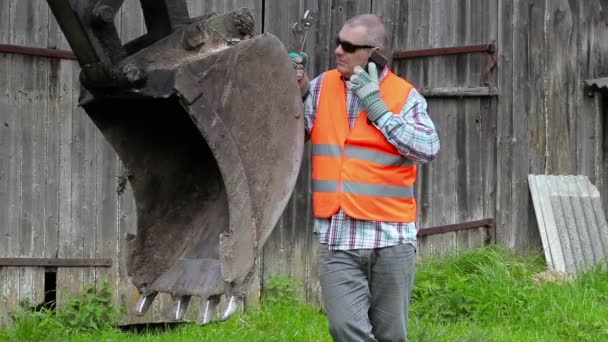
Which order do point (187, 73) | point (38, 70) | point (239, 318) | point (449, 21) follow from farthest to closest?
point (449, 21) → point (239, 318) → point (38, 70) → point (187, 73)

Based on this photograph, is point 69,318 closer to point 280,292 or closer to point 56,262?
point 56,262

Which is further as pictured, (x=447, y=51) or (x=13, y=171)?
(x=447, y=51)

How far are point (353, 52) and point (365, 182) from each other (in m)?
0.60

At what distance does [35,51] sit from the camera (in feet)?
21.9

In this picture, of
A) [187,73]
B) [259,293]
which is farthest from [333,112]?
[259,293]

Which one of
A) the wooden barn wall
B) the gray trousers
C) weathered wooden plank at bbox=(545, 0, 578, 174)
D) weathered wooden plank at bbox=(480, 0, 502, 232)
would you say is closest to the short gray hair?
the gray trousers

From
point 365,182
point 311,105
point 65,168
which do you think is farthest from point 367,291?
point 65,168

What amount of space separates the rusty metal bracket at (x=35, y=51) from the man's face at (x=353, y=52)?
267 cm

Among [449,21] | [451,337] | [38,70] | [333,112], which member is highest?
[449,21]

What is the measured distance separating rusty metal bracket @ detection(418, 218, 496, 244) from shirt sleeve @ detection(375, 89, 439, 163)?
3.73 m

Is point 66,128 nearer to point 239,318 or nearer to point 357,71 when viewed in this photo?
point 239,318

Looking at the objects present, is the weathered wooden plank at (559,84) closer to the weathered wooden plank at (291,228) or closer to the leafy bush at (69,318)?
the weathered wooden plank at (291,228)

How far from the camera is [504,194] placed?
8.91 meters

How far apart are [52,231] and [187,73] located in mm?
3472
